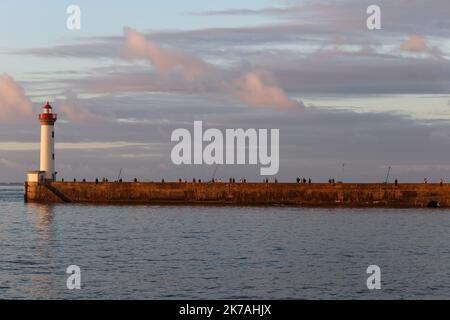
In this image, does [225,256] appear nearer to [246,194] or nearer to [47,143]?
[246,194]

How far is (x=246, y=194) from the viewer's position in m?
81.2

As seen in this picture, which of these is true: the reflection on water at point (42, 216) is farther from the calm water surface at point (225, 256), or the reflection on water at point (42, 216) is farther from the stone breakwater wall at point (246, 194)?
the stone breakwater wall at point (246, 194)

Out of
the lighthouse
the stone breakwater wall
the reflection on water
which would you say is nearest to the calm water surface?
the reflection on water

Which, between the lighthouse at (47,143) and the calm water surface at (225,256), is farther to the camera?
the lighthouse at (47,143)

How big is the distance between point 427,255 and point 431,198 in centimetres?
3652

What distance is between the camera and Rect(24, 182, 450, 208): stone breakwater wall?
252ft

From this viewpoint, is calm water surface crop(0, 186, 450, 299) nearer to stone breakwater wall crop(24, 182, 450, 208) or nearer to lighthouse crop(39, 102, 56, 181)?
stone breakwater wall crop(24, 182, 450, 208)

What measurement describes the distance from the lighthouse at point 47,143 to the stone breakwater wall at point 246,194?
63.9 inches

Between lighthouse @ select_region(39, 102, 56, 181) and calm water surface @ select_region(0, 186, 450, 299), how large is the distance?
12.9 meters

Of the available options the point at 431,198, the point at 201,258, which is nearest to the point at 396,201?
the point at 431,198

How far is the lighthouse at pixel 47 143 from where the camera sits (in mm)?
83062

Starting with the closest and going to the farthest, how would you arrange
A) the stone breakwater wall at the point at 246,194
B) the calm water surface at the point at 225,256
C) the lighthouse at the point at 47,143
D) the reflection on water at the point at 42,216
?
the calm water surface at the point at 225,256 → the reflection on water at the point at 42,216 → the stone breakwater wall at the point at 246,194 → the lighthouse at the point at 47,143

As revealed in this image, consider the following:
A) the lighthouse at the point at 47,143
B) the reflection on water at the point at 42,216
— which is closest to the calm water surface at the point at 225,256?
the reflection on water at the point at 42,216
